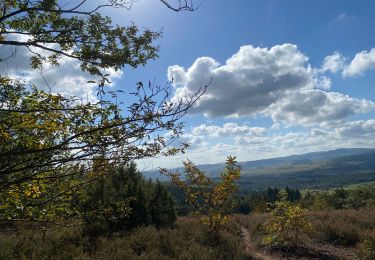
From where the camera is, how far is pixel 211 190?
15734 mm

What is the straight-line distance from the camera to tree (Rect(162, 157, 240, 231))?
15.0 metres

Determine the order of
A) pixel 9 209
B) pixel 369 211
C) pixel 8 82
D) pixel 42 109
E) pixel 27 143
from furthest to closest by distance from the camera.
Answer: pixel 369 211 < pixel 9 209 < pixel 8 82 < pixel 27 143 < pixel 42 109

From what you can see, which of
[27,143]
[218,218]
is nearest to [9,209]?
[27,143]

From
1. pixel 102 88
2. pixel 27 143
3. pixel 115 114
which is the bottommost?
pixel 27 143

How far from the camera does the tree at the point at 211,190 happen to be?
49.1 ft

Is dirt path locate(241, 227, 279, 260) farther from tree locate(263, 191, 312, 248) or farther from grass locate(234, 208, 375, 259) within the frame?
tree locate(263, 191, 312, 248)

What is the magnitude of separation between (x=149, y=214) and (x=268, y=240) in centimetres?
577

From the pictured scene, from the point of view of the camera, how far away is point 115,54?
5.24 meters

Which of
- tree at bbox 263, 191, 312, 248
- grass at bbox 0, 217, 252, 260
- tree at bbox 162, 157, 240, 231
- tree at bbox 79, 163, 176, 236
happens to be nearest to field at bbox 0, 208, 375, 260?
grass at bbox 0, 217, 252, 260

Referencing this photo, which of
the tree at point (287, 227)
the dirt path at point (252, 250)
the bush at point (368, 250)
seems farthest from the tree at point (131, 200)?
the bush at point (368, 250)

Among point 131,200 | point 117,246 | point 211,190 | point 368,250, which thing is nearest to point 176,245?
point 117,246

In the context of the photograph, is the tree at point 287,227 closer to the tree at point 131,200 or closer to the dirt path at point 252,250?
the dirt path at point 252,250

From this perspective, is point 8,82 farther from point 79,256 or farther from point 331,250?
point 331,250

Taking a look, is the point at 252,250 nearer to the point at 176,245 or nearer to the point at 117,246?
the point at 176,245
